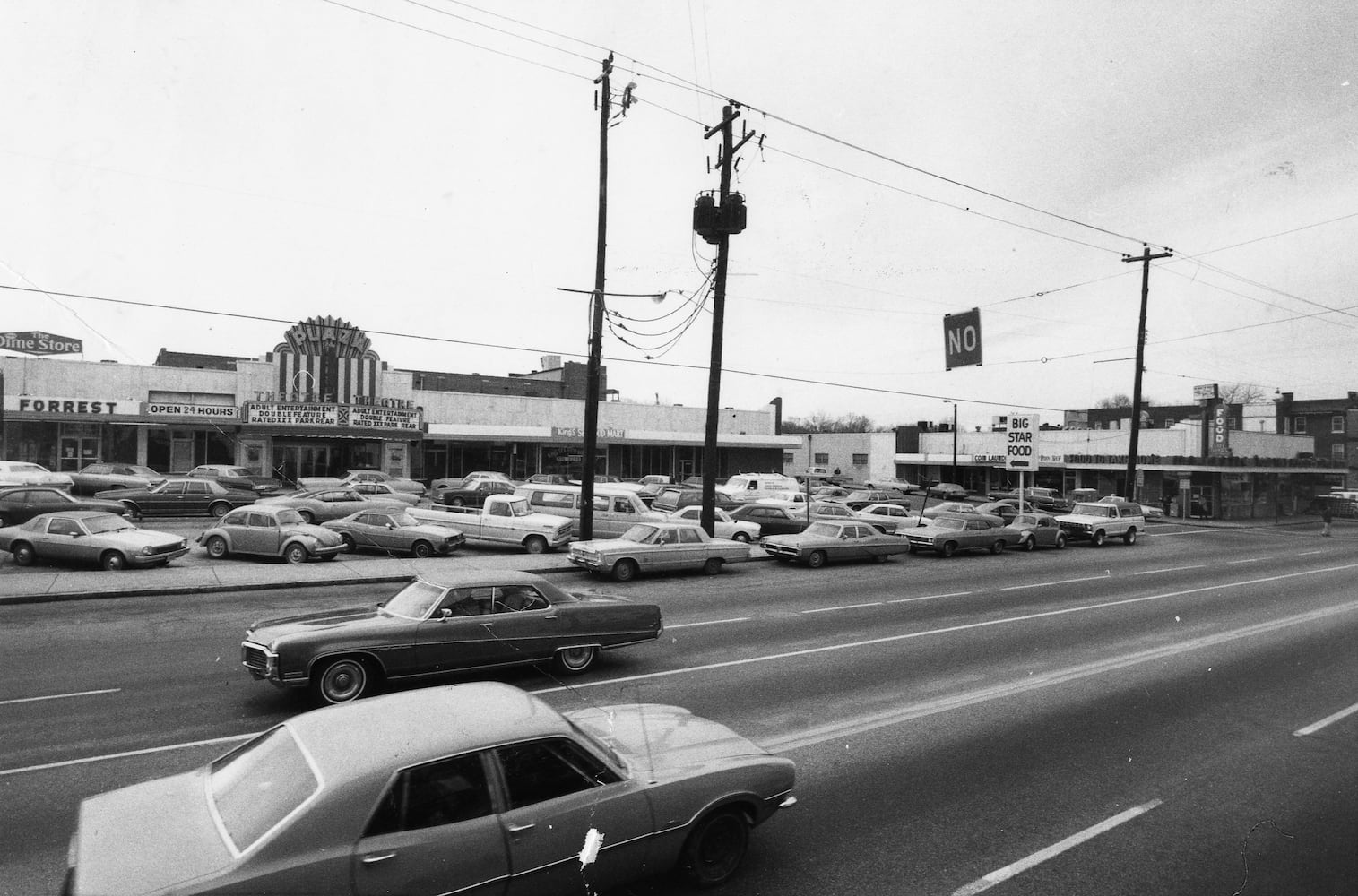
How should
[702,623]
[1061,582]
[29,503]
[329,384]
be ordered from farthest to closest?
1. [329,384]
2. [29,503]
3. [1061,582]
4. [702,623]

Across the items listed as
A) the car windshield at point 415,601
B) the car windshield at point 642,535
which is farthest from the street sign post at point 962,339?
the car windshield at point 415,601

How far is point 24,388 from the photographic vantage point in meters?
33.8

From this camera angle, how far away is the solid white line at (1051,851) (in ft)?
16.1

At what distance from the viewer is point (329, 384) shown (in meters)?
39.0

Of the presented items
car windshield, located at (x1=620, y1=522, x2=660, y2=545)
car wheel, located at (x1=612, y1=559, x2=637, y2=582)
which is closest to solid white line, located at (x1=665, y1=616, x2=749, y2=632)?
car wheel, located at (x1=612, y1=559, x2=637, y2=582)

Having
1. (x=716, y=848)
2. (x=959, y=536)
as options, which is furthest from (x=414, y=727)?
(x=959, y=536)

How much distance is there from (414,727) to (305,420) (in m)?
36.7

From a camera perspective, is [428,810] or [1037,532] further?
[1037,532]

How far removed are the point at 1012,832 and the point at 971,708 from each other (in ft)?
9.79

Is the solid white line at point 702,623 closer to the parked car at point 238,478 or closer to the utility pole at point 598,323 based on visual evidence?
the utility pole at point 598,323

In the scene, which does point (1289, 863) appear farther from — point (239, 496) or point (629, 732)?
point (239, 496)

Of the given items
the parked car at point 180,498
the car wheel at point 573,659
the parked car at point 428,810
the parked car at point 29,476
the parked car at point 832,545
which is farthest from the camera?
the parked car at point 29,476

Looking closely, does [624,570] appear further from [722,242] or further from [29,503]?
[29,503]

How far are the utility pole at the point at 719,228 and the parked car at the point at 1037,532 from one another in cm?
1199
